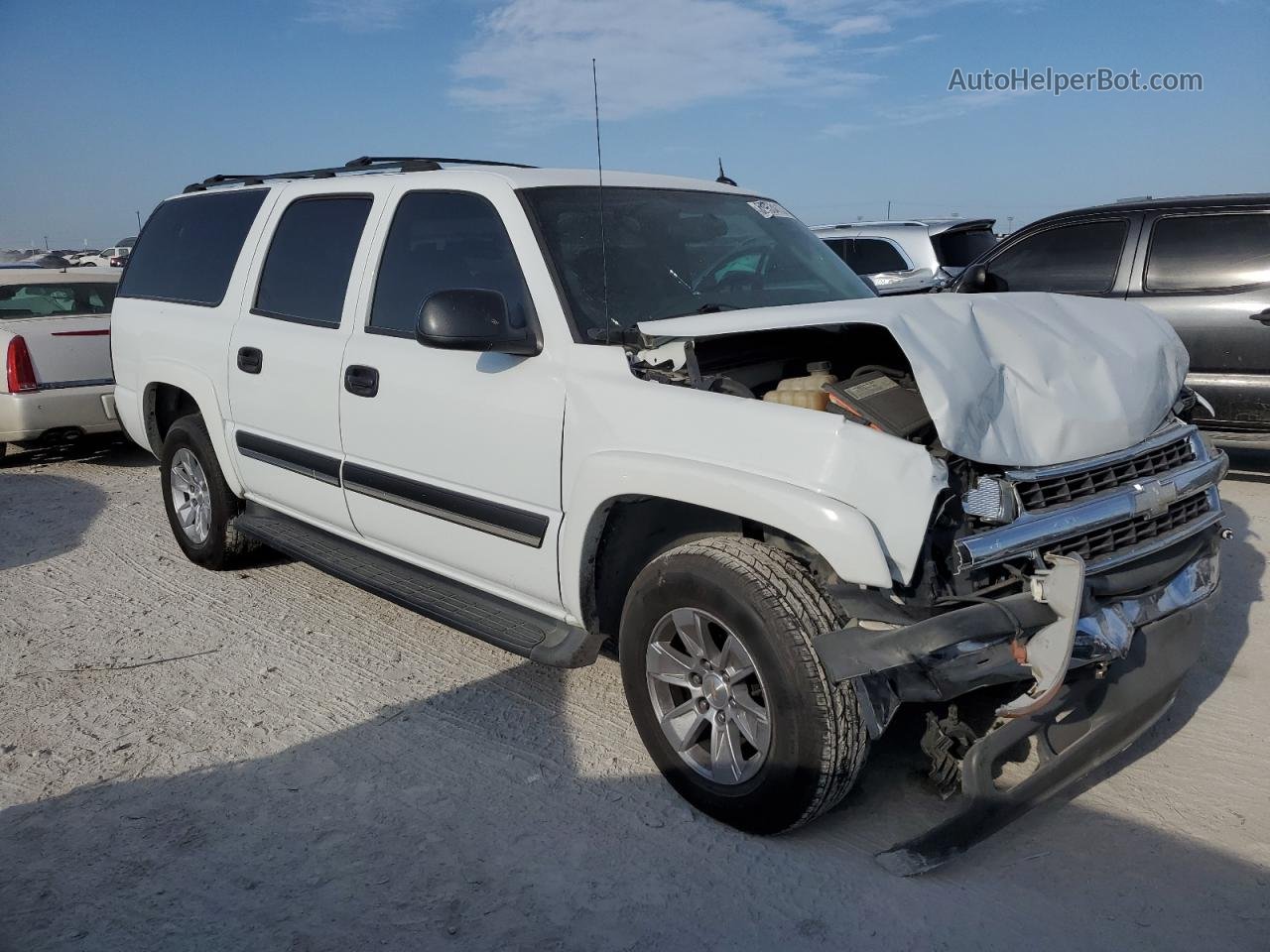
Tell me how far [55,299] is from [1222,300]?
868cm

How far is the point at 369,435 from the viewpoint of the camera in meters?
4.18

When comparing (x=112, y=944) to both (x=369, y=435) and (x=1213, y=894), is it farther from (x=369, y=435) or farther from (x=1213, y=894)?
(x=1213, y=894)

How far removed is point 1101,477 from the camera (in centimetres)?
299

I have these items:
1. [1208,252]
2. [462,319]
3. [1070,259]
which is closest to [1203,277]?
[1208,252]

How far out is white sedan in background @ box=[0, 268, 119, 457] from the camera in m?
7.77

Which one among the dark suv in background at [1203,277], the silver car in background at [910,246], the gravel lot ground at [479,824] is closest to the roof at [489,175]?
the gravel lot ground at [479,824]

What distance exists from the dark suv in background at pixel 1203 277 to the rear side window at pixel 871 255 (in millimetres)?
3156

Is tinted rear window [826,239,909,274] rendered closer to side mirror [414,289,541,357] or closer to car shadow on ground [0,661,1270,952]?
side mirror [414,289,541,357]

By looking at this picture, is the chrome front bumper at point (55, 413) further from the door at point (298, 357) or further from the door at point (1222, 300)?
the door at point (1222, 300)

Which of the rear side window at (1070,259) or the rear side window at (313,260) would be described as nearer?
the rear side window at (313,260)

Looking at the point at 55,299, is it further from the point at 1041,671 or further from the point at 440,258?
the point at 1041,671

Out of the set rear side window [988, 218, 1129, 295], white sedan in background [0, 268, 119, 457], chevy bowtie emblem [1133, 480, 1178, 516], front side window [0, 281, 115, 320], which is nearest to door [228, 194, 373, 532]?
chevy bowtie emblem [1133, 480, 1178, 516]

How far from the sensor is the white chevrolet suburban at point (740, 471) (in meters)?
2.71

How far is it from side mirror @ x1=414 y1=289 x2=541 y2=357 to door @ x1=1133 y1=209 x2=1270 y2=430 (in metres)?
4.96
